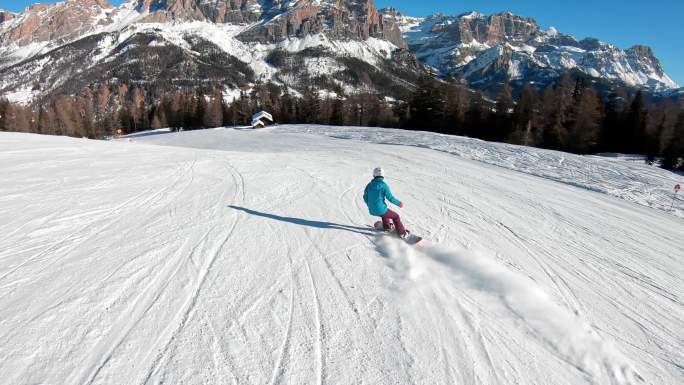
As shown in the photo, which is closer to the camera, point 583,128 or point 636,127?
point 583,128

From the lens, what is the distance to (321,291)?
5.12 metres

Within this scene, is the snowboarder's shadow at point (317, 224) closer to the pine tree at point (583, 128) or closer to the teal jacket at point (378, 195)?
the teal jacket at point (378, 195)

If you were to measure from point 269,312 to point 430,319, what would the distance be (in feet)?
7.06

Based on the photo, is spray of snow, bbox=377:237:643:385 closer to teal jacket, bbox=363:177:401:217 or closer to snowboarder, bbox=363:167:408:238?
snowboarder, bbox=363:167:408:238

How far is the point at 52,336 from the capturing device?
393 cm

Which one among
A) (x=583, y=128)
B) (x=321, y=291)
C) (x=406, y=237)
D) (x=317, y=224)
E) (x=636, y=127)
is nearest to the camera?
(x=321, y=291)

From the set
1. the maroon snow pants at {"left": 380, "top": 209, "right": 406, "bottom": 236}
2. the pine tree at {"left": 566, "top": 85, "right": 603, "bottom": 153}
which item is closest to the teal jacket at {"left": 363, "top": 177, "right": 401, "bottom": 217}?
the maroon snow pants at {"left": 380, "top": 209, "right": 406, "bottom": 236}

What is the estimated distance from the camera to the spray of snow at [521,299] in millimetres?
4090

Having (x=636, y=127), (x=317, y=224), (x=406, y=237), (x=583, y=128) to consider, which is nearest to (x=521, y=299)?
(x=406, y=237)

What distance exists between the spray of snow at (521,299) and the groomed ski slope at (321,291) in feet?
0.09

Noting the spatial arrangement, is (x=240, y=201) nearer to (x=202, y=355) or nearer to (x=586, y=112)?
(x=202, y=355)

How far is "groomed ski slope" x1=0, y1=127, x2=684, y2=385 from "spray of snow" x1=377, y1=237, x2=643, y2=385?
28 mm

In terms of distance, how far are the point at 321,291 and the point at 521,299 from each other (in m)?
3.00

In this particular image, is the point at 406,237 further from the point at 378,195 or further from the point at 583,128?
the point at 583,128
